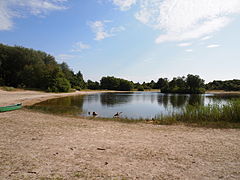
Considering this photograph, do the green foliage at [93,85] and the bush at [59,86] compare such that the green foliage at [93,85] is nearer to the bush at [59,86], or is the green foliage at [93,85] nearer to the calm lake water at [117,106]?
the bush at [59,86]

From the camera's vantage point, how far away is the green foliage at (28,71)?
1896 inches

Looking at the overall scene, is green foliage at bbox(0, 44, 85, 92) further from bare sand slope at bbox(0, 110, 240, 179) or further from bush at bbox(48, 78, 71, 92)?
bare sand slope at bbox(0, 110, 240, 179)

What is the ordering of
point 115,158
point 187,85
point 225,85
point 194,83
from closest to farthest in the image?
point 115,158 < point 194,83 < point 187,85 < point 225,85

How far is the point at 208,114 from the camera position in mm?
11008

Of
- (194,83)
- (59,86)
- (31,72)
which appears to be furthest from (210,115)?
(194,83)

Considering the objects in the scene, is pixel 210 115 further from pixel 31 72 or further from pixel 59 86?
pixel 31 72

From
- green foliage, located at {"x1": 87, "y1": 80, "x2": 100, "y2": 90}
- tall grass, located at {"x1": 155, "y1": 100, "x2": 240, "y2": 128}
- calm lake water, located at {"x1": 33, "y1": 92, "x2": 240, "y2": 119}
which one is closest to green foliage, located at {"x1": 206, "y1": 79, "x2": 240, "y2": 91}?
green foliage, located at {"x1": 87, "y1": 80, "x2": 100, "y2": 90}

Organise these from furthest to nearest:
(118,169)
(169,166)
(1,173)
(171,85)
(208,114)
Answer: (171,85) < (208,114) < (169,166) < (118,169) < (1,173)

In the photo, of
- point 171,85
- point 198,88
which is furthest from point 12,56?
point 198,88

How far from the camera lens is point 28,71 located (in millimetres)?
48844

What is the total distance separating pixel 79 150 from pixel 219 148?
4662 mm

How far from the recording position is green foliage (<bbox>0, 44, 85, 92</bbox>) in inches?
1896

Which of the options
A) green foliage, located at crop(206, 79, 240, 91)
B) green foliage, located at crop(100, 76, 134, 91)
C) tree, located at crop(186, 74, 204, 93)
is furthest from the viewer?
green foliage, located at crop(100, 76, 134, 91)

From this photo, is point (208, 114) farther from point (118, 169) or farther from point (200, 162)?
point (118, 169)
